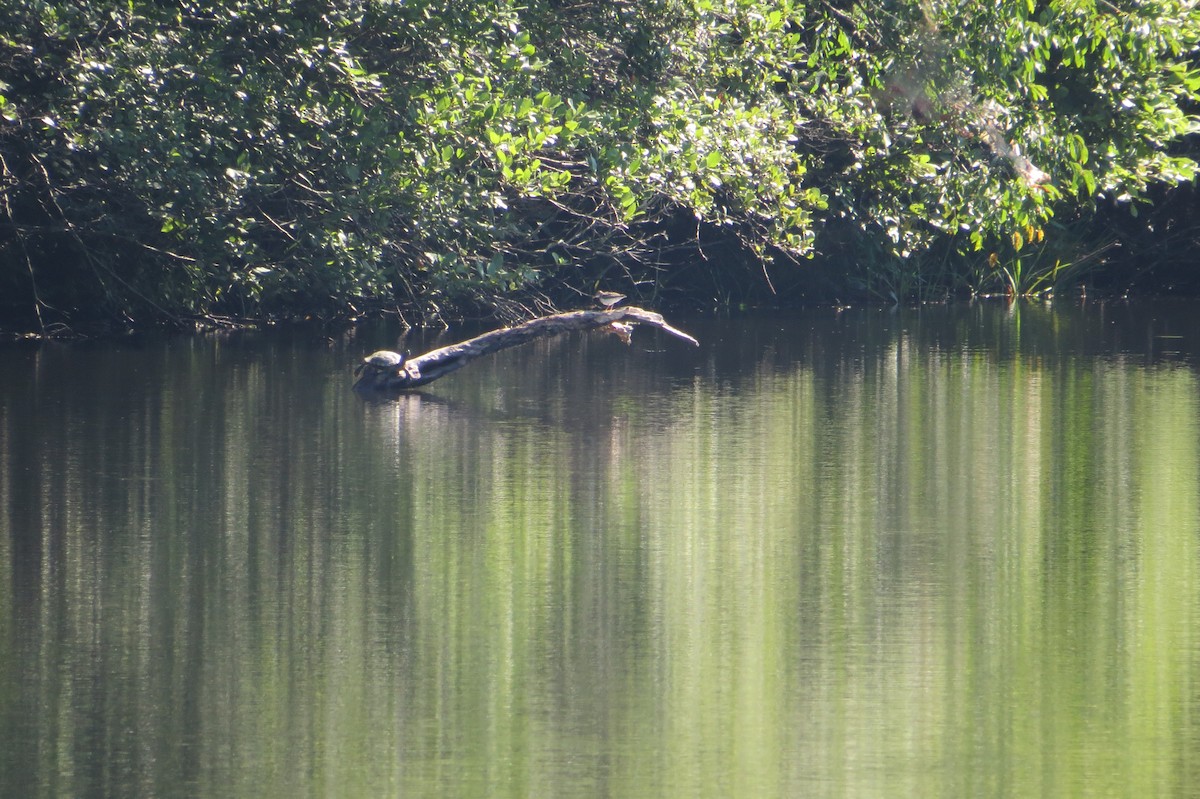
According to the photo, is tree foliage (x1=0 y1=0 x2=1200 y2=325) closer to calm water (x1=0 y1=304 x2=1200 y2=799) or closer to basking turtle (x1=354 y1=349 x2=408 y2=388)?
basking turtle (x1=354 y1=349 x2=408 y2=388)

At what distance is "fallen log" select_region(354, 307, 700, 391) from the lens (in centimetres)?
1227

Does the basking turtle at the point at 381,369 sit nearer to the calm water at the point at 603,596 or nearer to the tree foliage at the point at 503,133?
the calm water at the point at 603,596

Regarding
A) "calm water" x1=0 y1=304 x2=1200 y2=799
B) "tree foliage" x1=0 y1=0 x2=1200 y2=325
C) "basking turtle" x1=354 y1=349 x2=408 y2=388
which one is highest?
"tree foliage" x1=0 y1=0 x2=1200 y2=325

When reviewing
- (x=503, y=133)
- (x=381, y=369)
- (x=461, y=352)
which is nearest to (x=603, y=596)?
(x=381, y=369)

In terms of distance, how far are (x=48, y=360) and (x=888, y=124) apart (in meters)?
8.73

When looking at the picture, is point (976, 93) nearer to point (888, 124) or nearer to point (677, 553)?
point (888, 124)

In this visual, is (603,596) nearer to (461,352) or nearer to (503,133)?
(461,352)

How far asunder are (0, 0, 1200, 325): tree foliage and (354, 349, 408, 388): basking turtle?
1616 mm

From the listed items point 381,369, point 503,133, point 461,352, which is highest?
point 503,133

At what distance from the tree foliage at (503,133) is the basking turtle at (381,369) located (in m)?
1.62

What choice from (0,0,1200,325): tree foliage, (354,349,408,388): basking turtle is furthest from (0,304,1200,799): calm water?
(0,0,1200,325): tree foliage

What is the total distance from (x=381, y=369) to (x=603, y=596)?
6659 mm

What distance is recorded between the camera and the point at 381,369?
1234 centimetres

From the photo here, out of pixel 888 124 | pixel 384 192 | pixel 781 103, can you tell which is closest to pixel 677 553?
pixel 384 192
